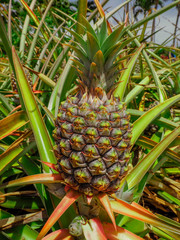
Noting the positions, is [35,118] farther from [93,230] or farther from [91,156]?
[93,230]

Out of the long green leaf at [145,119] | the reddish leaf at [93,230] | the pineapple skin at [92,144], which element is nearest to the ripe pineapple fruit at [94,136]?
the pineapple skin at [92,144]

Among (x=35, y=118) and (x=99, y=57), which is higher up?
(x=99, y=57)

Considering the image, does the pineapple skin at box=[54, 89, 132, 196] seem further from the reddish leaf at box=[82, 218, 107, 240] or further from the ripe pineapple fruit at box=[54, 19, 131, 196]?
the reddish leaf at box=[82, 218, 107, 240]

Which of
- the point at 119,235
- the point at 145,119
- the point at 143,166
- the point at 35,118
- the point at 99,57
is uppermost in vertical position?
the point at 99,57

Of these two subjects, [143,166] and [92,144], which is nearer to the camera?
[92,144]

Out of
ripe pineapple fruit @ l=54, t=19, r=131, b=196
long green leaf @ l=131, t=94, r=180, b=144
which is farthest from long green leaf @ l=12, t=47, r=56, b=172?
long green leaf @ l=131, t=94, r=180, b=144

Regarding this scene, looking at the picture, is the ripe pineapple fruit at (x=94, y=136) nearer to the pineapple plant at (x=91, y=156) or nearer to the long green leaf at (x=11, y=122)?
the pineapple plant at (x=91, y=156)

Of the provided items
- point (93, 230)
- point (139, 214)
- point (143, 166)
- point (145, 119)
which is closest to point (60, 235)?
point (93, 230)

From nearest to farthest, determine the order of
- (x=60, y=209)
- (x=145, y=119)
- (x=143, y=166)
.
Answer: (x=60, y=209) < (x=143, y=166) < (x=145, y=119)
